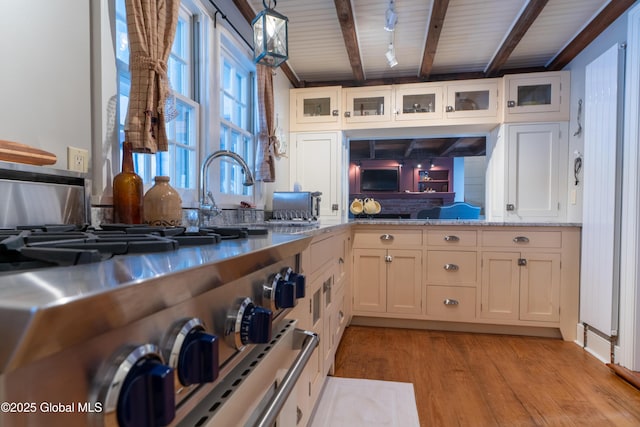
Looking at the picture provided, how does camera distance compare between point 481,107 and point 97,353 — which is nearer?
point 97,353

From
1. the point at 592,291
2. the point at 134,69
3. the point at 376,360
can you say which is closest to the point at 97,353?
the point at 134,69

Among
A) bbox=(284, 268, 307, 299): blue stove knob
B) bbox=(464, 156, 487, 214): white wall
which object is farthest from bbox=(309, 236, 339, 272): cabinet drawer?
bbox=(464, 156, 487, 214): white wall

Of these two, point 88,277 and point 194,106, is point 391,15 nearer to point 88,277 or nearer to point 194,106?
point 194,106

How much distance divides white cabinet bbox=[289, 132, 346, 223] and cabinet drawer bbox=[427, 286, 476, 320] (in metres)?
1.11

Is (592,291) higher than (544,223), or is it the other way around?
(544,223)

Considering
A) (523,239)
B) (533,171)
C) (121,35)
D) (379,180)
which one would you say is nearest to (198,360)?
(121,35)

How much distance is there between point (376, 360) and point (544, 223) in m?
1.66

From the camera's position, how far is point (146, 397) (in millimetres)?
288

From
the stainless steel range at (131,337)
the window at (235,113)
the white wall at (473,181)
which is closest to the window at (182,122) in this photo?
the window at (235,113)

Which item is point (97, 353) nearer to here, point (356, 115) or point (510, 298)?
point (510, 298)

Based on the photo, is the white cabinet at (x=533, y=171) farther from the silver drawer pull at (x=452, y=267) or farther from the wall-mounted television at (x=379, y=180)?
the wall-mounted television at (x=379, y=180)

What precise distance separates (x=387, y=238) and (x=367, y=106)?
130 centimetres

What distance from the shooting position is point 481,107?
304 cm

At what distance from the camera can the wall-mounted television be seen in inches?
350
